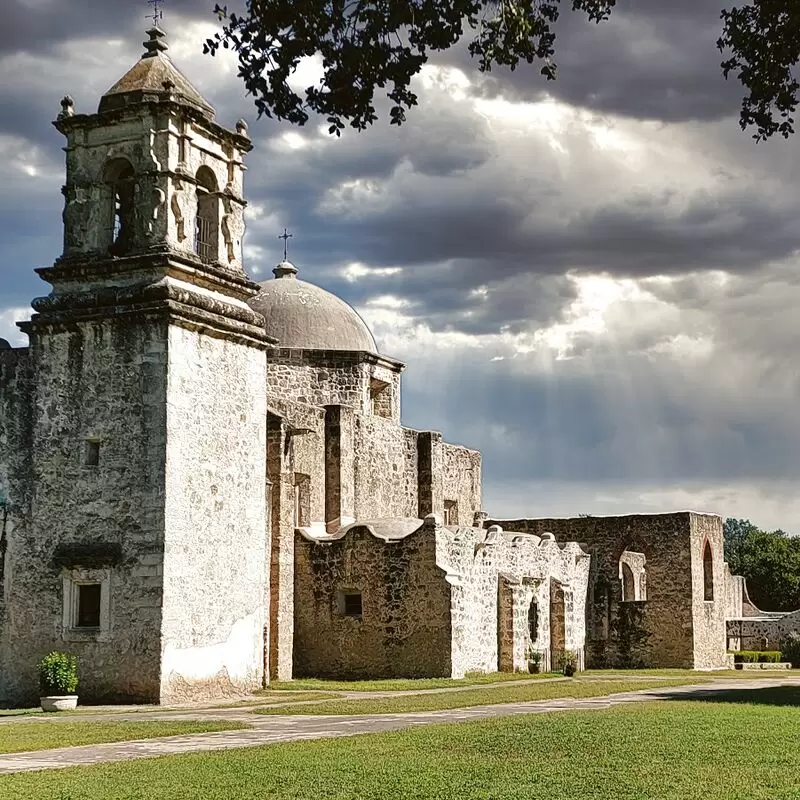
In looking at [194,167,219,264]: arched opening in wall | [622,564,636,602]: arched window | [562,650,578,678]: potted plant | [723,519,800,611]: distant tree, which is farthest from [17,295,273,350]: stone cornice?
[723,519,800,611]: distant tree

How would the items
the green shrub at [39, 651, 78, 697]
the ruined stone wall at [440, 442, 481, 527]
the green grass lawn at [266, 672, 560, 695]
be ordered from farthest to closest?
the ruined stone wall at [440, 442, 481, 527] < the green grass lawn at [266, 672, 560, 695] < the green shrub at [39, 651, 78, 697]

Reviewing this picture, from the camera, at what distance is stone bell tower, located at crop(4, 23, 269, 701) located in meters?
21.6

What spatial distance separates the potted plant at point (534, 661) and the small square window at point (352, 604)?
5093 mm

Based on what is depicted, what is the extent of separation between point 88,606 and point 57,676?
1.44m

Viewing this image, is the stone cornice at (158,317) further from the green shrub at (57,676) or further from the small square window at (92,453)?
the green shrub at (57,676)

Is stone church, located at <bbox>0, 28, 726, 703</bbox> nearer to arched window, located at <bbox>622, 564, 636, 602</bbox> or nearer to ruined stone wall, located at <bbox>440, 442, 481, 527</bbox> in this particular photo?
ruined stone wall, located at <bbox>440, 442, 481, 527</bbox>

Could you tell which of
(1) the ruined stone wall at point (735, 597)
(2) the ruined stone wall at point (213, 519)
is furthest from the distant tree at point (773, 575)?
(2) the ruined stone wall at point (213, 519)

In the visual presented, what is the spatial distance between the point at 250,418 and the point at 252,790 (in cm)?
1325

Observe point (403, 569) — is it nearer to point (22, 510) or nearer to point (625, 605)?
point (22, 510)

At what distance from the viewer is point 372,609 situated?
27.3 m

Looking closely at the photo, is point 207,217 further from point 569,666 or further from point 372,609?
→ point 569,666

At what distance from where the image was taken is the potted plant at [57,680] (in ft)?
67.9

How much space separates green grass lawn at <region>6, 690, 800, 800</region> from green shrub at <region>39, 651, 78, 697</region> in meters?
7.61

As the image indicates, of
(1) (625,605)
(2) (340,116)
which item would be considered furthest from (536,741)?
(1) (625,605)
